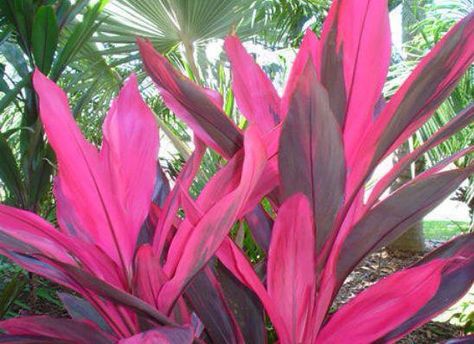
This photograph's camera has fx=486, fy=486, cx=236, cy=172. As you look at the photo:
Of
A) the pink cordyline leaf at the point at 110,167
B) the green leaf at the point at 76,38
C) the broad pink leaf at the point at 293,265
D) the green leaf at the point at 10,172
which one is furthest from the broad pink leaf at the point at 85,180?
the green leaf at the point at 76,38

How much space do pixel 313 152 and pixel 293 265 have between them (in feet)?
0.27

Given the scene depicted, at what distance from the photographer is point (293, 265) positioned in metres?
0.35

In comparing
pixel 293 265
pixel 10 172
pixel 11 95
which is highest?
pixel 11 95

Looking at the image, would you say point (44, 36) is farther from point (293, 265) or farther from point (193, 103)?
point (293, 265)

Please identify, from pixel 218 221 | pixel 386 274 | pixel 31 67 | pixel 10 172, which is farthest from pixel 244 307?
pixel 386 274

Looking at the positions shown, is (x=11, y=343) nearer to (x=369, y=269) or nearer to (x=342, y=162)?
(x=342, y=162)

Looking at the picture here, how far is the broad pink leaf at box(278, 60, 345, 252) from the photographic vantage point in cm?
33

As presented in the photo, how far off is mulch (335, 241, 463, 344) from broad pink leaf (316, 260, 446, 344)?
0.93 metres

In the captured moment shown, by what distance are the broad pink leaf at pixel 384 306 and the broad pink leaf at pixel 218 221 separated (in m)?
0.12

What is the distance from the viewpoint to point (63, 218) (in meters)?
0.46

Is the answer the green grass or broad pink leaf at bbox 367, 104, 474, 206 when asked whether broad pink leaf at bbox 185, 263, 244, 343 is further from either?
the green grass

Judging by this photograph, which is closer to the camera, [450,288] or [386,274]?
[450,288]

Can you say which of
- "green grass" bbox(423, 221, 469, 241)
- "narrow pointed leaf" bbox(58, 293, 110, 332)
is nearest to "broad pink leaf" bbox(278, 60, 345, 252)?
"narrow pointed leaf" bbox(58, 293, 110, 332)

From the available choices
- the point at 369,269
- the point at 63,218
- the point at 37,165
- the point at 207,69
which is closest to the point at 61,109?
the point at 63,218
